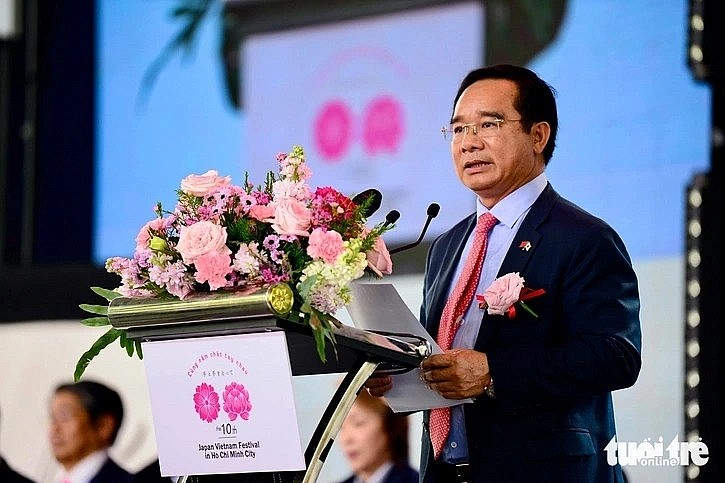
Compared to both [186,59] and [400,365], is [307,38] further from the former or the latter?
[400,365]

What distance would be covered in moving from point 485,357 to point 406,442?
68.0 inches

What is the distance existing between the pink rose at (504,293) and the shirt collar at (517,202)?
0.90ft

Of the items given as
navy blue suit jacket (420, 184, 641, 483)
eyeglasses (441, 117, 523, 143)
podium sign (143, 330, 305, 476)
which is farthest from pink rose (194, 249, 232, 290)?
eyeglasses (441, 117, 523, 143)

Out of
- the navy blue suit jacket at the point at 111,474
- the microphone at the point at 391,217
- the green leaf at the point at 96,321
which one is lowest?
the navy blue suit jacket at the point at 111,474

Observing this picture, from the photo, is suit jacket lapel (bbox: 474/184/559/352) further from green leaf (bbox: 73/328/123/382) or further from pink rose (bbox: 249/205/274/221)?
green leaf (bbox: 73/328/123/382)

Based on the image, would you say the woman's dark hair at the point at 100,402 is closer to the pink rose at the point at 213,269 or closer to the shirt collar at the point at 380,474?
the shirt collar at the point at 380,474

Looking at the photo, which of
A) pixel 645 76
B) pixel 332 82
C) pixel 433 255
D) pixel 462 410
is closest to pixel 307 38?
pixel 332 82

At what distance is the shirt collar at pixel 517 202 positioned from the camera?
293 centimetres

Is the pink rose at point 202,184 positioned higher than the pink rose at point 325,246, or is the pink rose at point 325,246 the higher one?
the pink rose at point 202,184

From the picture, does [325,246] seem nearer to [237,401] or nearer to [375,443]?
[237,401]

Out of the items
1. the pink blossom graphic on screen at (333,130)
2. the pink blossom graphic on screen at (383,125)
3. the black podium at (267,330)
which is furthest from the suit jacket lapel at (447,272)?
the pink blossom graphic on screen at (333,130)

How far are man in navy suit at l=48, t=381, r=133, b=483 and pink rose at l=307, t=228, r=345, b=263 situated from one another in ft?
8.98

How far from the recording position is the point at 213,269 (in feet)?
7.70

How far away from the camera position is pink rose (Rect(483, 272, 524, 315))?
2.66 m
